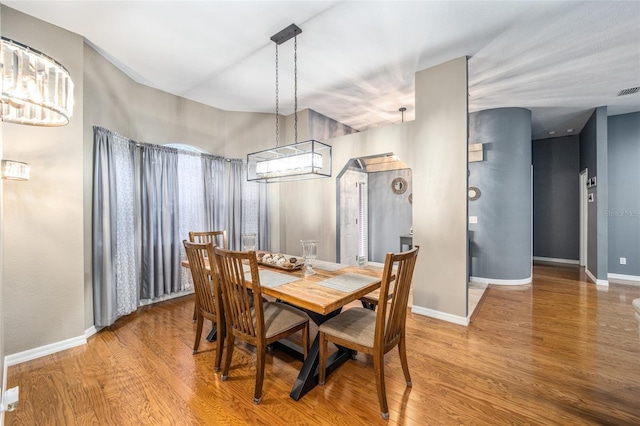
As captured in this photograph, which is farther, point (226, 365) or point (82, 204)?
point (82, 204)

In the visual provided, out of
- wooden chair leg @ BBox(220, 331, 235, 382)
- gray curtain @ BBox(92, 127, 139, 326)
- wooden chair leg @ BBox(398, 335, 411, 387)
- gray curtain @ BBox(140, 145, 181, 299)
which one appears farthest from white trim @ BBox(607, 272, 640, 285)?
gray curtain @ BBox(92, 127, 139, 326)

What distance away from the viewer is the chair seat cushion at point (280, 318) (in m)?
2.02

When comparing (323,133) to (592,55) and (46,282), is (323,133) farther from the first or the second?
(46,282)

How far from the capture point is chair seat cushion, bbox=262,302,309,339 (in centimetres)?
202

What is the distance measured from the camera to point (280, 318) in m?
2.13

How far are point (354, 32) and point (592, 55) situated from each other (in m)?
2.69

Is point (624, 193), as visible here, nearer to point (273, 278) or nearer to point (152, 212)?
point (273, 278)

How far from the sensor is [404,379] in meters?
2.13

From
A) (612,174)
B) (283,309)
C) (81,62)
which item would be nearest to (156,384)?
(283,309)

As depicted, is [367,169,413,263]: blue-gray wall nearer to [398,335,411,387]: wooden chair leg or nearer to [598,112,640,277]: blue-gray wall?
[598,112,640,277]: blue-gray wall

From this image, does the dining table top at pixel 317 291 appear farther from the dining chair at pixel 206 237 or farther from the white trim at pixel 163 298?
the white trim at pixel 163 298

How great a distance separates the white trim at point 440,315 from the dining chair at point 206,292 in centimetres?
236

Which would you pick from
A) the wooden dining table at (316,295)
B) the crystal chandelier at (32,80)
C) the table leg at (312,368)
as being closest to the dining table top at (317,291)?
the wooden dining table at (316,295)

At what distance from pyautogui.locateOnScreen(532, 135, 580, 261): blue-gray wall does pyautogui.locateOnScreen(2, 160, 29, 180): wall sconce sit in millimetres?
8559
